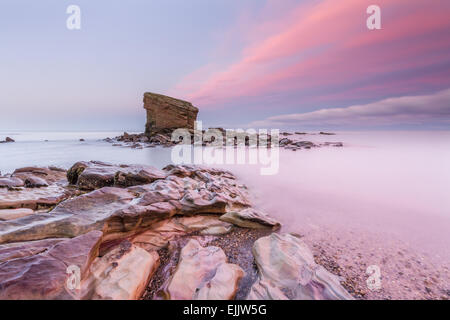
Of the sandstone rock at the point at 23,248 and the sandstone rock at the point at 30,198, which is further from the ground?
the sandstone rock at the point at 30,198

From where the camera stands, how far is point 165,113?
34.6 meters

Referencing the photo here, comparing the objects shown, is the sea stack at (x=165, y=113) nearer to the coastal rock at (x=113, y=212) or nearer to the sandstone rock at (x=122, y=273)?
the coastal rock at (x=113, y=212)

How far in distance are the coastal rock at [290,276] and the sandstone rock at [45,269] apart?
191 cm

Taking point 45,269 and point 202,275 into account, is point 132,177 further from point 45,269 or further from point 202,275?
point 202,275

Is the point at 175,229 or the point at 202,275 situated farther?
the point at 175,229

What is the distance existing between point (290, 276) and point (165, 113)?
119 ft

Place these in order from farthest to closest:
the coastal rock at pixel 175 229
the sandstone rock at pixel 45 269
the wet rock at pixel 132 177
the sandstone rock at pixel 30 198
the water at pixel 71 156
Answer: the water at pixel 71 156, the wet rock at pixel 132 177, the sandstone rock at pixel 30 198, the coastal rock at pixel 175 229, the sandstone rock at pixel 45 269

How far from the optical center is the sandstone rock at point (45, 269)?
64.9 inches

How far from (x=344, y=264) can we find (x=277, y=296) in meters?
1.31

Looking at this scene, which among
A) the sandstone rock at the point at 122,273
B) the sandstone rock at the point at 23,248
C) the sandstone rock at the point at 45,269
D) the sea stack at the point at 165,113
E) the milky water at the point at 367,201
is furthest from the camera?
the sea stack at the point at 165,113

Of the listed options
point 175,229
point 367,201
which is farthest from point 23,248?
point 367,201

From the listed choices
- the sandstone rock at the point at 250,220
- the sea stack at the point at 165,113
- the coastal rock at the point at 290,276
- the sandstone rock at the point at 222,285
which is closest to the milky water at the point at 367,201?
the sandstone rock at the point at 250,220

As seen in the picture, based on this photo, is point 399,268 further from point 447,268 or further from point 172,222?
point 172,222
